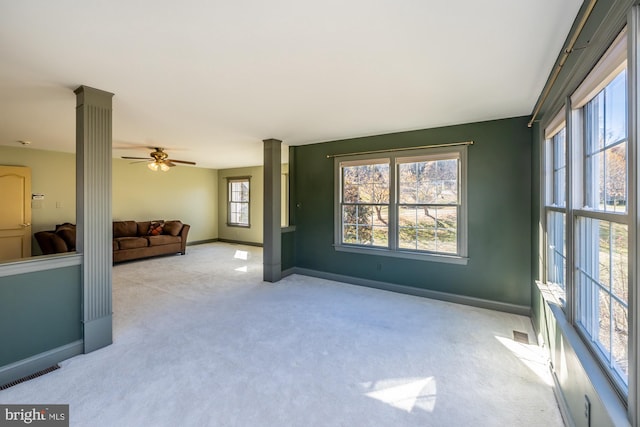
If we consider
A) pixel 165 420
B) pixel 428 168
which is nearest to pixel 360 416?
pixel 165 420

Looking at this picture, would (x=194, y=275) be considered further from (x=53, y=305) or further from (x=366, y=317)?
(x=366, y=317)

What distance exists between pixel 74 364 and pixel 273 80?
9.99ft

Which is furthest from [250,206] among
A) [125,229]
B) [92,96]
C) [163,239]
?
[92,96]

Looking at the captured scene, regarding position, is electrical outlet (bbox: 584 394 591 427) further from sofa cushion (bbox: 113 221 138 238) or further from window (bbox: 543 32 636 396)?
sofa cushion (bbox: 113 221 138 238)

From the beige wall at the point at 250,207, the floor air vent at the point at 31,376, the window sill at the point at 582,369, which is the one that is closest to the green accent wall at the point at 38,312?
the floor air vent at the point at 31,376

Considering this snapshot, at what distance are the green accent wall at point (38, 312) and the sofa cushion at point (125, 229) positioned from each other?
15.5 feet

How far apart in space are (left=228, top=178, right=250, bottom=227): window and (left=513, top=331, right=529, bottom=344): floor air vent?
7227 mm

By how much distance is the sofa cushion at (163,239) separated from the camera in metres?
6.67

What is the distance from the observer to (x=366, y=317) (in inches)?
133


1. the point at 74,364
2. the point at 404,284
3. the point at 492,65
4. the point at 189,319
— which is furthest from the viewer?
the point at 404,284

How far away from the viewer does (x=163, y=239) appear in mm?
6875

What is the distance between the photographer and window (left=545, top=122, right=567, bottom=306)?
2.32 meters

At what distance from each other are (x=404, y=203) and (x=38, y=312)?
14.2ft

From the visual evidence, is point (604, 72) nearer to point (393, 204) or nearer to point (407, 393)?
point (407, 393)
